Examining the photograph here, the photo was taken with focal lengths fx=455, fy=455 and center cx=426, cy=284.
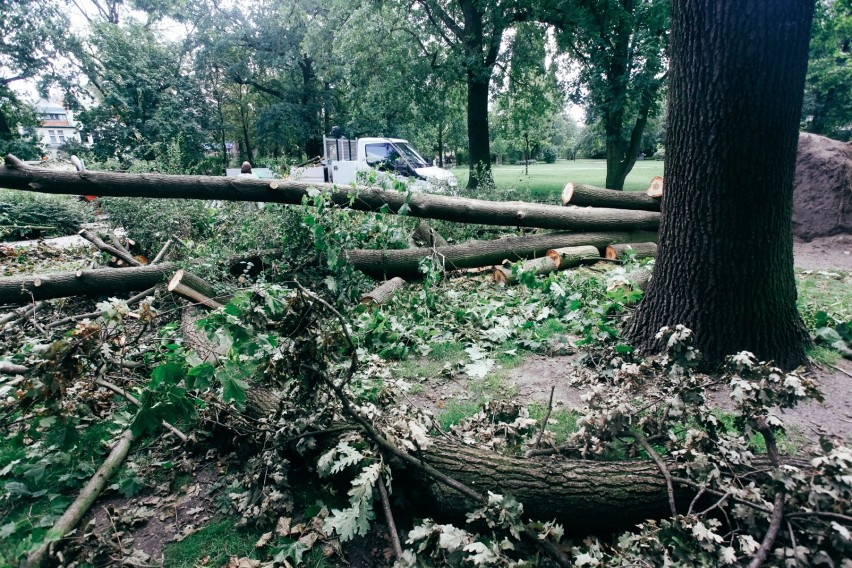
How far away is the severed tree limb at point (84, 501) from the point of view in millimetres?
1999

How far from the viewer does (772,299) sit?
323 cm

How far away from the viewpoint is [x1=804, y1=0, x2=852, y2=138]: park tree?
1761cm

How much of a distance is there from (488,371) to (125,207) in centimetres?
679

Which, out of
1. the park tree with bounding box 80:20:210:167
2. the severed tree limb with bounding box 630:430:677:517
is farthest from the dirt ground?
the park tree with bounding box 80:20:210:167

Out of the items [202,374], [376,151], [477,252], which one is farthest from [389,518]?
[376,151]

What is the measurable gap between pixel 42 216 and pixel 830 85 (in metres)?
27.5

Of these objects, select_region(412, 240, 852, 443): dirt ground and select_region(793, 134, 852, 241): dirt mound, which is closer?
select_region(412, 240, 852, 443): dirt ground

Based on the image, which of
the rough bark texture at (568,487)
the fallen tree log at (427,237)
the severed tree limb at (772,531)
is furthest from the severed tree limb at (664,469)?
the fallen tree log at (427,237)

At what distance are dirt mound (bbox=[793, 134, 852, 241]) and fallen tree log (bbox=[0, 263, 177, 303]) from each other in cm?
957

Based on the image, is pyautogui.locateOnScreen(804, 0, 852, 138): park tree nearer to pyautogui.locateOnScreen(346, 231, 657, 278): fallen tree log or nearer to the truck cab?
the truck cab

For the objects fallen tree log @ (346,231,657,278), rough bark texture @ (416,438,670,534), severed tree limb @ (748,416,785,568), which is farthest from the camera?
fallen tree log @ (346,231,657,278)

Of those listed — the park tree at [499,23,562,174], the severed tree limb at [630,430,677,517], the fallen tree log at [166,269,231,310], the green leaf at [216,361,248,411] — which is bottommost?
the severed tree limb at [630,430,677,517]

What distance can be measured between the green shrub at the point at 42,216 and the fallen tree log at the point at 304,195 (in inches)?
229

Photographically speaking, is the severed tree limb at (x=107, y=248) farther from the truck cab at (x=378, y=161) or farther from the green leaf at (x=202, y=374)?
the truck cab at (x=378, y=161)
